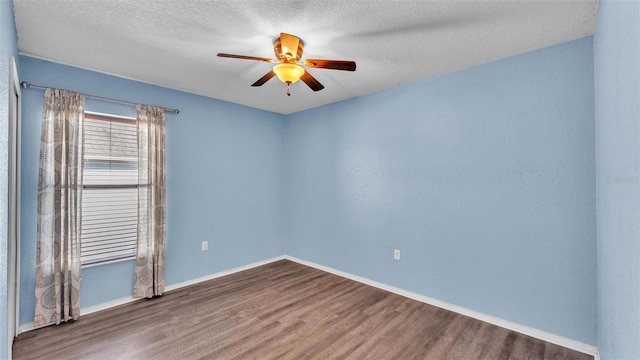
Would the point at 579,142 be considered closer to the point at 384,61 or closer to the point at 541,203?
the point at 541,203

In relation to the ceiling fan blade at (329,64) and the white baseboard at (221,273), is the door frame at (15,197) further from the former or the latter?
the ceiling fan blade at (329,64)

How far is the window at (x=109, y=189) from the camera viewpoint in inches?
110

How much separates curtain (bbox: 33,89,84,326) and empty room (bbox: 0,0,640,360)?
0.02m

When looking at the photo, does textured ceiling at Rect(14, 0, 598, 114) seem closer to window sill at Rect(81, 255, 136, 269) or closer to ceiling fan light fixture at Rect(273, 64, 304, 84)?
ceiling fan light fixture at Rect(273, 64, 304, 84)

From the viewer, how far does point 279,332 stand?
2.46m

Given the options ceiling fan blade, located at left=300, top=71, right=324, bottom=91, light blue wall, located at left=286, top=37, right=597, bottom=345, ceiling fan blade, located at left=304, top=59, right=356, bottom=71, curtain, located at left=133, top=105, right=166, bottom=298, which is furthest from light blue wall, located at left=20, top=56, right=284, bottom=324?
ceiling fan blade, located at left=304, top=59, right=356, bottom=71

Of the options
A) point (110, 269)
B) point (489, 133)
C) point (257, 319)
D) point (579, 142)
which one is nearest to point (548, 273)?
point (579, 142)

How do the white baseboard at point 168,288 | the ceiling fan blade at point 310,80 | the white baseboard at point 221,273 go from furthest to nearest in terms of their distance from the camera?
the white baseboard at point 221,273 → the white baseboard at point 168,288 → the ceiling fan blade at point 310,80

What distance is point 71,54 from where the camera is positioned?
248 centimetres

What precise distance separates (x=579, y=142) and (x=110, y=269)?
4.51 m

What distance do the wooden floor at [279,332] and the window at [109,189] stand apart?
636mm

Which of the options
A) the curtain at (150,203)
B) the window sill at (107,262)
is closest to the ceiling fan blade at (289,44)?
the curtain at (150,203)

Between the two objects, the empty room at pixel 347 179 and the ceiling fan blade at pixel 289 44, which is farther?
the ceiling fan blade at pixel 289 44

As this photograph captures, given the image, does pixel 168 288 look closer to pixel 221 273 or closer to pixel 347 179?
pixel 221 273
